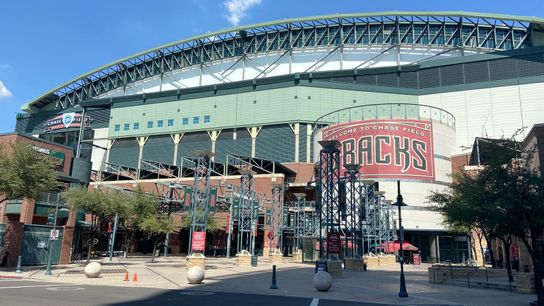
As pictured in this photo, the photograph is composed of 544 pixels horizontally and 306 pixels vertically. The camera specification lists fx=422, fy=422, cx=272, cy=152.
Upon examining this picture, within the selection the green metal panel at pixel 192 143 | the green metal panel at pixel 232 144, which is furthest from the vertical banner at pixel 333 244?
the green metal panel at pixel 192 143

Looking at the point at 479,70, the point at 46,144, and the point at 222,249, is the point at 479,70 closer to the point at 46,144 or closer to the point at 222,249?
the point at 222,249

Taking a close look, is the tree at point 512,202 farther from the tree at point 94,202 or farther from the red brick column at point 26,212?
the red brick column at point 26,212

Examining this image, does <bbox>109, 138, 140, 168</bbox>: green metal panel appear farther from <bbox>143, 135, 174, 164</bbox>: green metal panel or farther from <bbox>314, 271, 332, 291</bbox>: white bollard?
<bbox>314, 271, 332, 291</bbox>: white bollard

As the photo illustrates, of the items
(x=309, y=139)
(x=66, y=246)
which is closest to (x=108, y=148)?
(x=309, y=139)

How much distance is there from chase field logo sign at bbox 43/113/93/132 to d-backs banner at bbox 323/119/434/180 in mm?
68387

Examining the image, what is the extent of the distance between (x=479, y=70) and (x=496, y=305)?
7554 centimetres

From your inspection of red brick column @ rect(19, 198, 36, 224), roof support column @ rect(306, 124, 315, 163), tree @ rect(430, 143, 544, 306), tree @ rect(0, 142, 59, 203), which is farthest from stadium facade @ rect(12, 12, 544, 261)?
tree @ rect(430, 143, 544, 306)

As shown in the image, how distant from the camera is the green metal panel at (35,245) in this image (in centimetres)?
3120

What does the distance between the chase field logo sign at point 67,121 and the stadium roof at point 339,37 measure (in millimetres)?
13074

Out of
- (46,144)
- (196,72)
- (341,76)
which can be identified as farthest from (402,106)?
(46,144)

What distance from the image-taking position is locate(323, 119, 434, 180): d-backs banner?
6894cm

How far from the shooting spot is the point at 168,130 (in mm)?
96625

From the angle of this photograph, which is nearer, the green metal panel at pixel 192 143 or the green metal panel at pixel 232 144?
the green metal panel at pixel 232 144

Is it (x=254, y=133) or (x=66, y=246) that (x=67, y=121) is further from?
(x=66, y=246)
